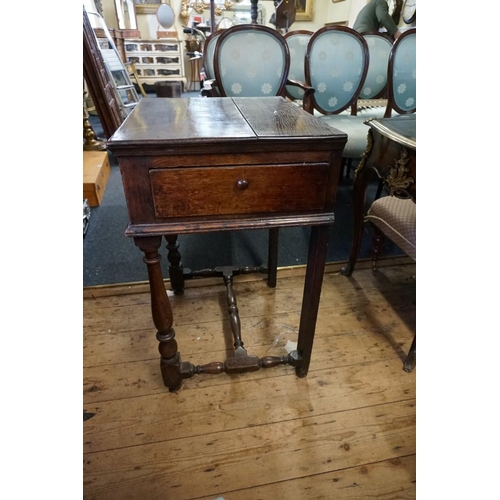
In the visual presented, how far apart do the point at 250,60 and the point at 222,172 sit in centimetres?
142

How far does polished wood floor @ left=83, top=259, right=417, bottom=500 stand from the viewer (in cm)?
80

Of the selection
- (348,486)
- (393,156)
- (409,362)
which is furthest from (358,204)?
(348,486)

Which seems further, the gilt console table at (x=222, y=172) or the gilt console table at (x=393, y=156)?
the gilt console table at (x=393, y=156)

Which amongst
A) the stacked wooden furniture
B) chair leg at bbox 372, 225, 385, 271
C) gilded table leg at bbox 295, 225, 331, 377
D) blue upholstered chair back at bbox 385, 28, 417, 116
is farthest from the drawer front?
the stacked wooden furniture

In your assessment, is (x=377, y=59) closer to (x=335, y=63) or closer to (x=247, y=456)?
(x=335, y=63)

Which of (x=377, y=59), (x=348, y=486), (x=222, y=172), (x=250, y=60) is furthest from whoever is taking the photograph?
(x=377, y=59)

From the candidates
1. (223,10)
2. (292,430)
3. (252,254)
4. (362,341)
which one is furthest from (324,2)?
(292,430)

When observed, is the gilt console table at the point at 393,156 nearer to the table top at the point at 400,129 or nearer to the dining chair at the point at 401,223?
the table top at the point at 400,129

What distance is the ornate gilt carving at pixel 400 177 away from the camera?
3.02 feet

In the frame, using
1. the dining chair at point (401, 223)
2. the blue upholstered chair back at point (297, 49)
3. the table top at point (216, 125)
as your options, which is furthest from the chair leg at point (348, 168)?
the table top at point (216, 125)

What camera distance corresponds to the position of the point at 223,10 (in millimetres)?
5289

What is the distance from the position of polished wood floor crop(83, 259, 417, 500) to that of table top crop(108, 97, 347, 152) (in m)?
0.73

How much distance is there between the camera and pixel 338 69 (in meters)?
2.00

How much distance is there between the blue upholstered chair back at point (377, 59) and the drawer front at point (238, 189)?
74.2 inches
